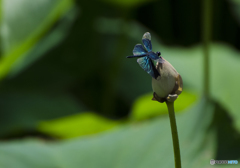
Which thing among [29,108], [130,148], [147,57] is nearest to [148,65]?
[147,57]

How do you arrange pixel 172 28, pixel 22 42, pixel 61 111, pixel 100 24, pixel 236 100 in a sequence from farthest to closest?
pixel 172 28 → pixel 100 24 → pixel 61 111 → pixel 22 42 → pixel 236 100

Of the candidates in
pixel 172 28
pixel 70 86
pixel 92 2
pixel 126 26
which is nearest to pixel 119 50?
pixel 126 26

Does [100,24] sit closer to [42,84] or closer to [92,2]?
[92,2]

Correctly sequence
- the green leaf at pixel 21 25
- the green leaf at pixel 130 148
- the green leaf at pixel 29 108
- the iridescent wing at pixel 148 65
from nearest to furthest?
the iridescent wing at pixel 148 65, the green leaf at pixel 130 148, the green leaf at pixel 21 25, the green leaf at pixel 29 108

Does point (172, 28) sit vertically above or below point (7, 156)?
above

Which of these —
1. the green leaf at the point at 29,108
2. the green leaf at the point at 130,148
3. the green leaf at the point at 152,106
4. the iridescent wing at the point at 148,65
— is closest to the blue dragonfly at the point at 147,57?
the iridescent wing at the point at 148,65

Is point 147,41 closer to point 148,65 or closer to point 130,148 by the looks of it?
point 148,65

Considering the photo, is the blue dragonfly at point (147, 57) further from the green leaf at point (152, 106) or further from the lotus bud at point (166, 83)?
the green leaf at point (152, 106)
